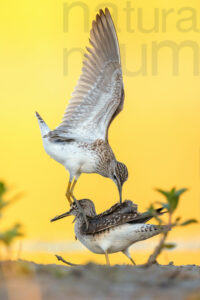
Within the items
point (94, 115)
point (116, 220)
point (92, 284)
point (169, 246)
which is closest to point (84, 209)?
point (116, 220)

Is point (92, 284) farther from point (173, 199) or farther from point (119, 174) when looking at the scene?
point (119, 174)

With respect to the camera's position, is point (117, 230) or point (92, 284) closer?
point (92, 284)

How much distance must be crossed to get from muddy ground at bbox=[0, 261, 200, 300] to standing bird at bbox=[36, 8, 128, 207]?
11.4 feet

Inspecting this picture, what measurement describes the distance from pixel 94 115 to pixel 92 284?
4227mm

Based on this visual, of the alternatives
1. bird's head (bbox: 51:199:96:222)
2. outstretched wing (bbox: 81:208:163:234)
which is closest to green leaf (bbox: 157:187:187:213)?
outstretched wing (bbox: 81:208:163:234)

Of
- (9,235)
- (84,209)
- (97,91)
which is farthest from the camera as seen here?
(97,91)

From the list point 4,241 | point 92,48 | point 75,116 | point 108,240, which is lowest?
point 108,240

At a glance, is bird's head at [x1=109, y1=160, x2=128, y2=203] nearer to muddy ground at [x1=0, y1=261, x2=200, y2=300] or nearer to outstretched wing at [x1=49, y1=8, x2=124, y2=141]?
outstretched wing at [x1=49, y1=8, x2=124, y2=141]

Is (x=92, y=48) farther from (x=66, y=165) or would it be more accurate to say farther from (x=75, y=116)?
(x=66, y=165)

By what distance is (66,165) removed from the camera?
666cm

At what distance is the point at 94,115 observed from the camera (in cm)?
673

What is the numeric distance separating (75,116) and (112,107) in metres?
0.52

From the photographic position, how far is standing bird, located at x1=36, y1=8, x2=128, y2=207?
659 centimetres

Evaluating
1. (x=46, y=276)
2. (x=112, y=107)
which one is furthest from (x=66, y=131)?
(x=46, y=276)
